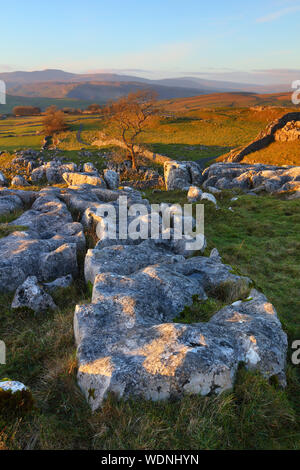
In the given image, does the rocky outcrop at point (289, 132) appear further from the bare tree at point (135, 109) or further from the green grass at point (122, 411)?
the green grass at point (122, 411)

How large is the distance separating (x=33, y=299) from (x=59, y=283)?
1359 millimetres

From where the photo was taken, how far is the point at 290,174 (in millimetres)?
33250

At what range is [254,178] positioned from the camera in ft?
116

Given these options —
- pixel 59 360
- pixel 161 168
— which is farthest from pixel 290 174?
pixel 59 360

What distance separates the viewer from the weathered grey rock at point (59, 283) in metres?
9.70

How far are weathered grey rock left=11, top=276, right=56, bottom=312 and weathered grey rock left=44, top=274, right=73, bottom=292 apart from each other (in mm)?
722

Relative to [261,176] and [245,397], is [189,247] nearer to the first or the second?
[245,397]

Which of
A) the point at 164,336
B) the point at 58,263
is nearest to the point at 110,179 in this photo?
the point at 58,263

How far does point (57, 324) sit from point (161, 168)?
47917 mm

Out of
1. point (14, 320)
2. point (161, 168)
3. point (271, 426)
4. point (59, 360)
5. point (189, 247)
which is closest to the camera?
point (271, 426)

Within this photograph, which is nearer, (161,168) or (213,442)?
(213,442)

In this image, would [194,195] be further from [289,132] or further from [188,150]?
[188,150]

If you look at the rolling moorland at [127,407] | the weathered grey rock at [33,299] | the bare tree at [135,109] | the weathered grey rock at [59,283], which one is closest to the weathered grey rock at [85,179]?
the rolling moorland at [127,407]
